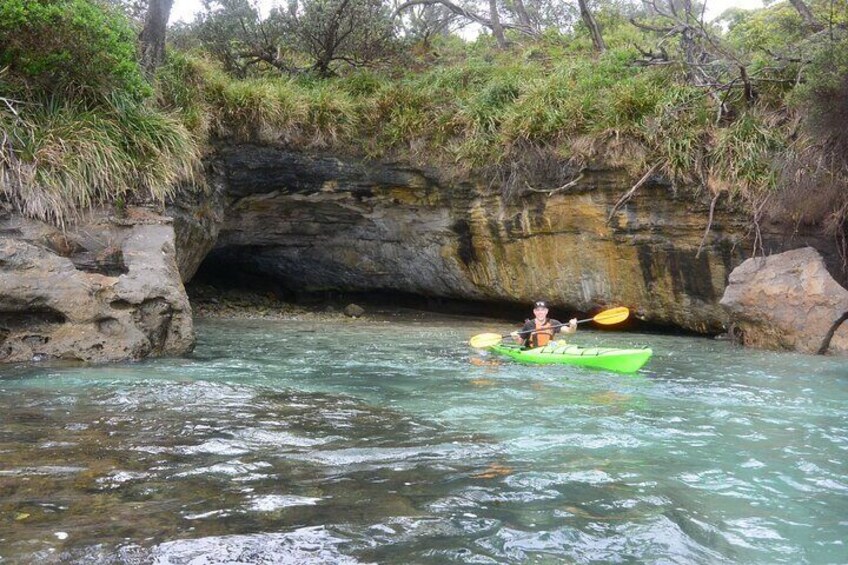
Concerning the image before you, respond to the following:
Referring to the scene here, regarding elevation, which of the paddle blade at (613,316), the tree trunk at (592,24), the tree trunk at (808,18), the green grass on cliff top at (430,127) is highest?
the tree trunk at (592,24)

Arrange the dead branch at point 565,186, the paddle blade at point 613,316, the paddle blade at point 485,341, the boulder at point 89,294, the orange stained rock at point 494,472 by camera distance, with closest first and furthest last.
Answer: the orange stained rock at point 494,472 → the boulder at point 89,294 → the paddle blade at point 485,341 → the paddle blade at point 613,316 → the dead branch at point 565,186

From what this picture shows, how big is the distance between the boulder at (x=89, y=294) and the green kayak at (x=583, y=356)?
147 inches

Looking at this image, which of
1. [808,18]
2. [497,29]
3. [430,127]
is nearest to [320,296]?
[430,127]

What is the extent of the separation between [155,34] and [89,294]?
5.47 m

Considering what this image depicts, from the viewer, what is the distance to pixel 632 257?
36.1 feet

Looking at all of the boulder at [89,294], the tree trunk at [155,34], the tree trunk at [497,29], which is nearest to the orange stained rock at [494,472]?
the boulder at [89,294]

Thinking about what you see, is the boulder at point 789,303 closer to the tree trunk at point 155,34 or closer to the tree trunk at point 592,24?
the tree trunk at point 592,24

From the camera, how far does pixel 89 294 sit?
7.65 m

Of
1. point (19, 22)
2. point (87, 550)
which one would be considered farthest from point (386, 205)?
point (87, 550)

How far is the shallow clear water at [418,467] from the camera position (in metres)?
2.93

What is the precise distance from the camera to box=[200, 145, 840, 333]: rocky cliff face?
10.6 m

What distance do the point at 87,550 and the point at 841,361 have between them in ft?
25.8

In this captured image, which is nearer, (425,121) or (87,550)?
(87,550)

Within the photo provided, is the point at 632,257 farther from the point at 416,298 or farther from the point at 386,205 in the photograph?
the point at 416,298
